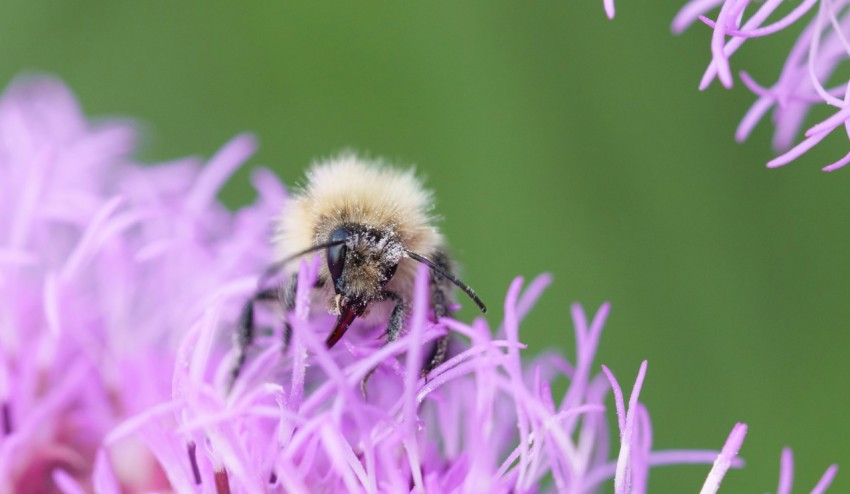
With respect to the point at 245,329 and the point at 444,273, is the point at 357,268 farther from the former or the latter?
the point at 245,329

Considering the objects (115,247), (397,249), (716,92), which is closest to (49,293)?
(115,247)

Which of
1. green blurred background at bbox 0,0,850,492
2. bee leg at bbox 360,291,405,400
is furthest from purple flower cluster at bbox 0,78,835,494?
green blurred background at bbox 0,0,850,492

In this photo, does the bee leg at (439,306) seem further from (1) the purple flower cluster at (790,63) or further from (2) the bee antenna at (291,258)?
(1) the purple flower cluster at (790,63)

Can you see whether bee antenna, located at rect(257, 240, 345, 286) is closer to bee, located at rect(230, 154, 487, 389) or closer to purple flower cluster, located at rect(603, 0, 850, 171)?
bee, located at rect(230, 154, 487, 389)

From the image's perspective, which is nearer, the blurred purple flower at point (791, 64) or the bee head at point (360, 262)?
the blurred purple flower at point (791, 64)

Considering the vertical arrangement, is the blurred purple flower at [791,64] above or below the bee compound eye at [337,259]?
above

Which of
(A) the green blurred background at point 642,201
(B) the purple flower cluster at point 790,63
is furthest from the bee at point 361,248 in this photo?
(A) the green blurred background at point 642,201
